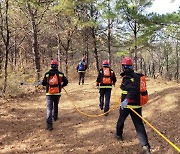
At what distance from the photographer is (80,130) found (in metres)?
8.97

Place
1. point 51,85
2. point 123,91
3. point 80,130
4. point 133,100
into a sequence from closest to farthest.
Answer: point 133,100 → point 123,91 → point 51,85 → point 80,130

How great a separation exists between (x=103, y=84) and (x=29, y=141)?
345 centimetres

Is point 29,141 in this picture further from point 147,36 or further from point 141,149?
point 147,36

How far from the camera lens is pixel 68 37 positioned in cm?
2716

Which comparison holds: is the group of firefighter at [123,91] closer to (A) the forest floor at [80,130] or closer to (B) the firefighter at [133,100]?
(B) the firefighter at [133,100]

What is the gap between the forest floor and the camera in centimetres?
732

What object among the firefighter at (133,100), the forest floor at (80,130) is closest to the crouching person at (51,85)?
the forest floor at (80,130)

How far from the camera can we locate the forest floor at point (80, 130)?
7.32 meters

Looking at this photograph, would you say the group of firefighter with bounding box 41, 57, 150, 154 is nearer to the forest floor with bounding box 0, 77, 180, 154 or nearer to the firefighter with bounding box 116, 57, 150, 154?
the firefighter with bounding box 116, 57, 150, 154

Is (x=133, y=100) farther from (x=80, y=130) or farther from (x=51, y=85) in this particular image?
(x=51, y=85)

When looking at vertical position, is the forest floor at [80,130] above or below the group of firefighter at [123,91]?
below

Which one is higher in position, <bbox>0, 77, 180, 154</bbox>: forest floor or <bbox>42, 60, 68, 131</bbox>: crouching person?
<bbox>42, 60, 68, 131</bbox>: crouching person

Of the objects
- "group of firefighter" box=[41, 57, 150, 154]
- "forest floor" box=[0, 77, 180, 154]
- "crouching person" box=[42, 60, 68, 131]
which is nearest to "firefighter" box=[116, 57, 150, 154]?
"group of firefighter" box=[41, 57, 150, 154]

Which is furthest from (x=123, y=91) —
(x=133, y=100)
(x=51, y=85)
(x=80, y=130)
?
(x=51, y=85)
